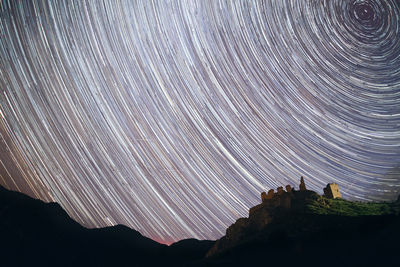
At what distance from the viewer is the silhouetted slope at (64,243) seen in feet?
236

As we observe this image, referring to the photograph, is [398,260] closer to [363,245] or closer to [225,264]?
[363,245]

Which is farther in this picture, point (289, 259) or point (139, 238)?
point (139, 238)

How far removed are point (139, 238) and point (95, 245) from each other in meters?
14.4

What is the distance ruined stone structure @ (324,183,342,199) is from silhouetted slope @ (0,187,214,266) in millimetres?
31760

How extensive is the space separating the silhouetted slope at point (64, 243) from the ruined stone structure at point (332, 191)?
1250 inches

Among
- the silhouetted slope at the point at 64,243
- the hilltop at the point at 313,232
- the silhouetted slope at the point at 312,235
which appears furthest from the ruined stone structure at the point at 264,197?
the silhouetted slope at the point at 64,243

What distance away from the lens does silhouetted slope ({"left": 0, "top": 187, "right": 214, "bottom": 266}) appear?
236ft

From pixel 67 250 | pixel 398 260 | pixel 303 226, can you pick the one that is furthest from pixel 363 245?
pixel 67 250

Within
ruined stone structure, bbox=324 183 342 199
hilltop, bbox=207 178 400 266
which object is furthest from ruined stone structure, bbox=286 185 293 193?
ruined stone structure, bbox=324 183 342 199

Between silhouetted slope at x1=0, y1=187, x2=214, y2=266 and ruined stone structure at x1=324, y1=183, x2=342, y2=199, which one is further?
silhouetted slope at x1=0, y1=187, x2=214, y2=266

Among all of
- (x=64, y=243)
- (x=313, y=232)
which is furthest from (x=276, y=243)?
(x=64, y=243)

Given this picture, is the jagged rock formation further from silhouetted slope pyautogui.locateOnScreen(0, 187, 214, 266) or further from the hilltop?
silhouetted slope pyautogui.locateOnScreen(0, 187, 214, 266)

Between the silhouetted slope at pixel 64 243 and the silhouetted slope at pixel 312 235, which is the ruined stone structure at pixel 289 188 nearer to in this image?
the silhouetted slope at pixel 312 235

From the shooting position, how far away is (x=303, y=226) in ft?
111
